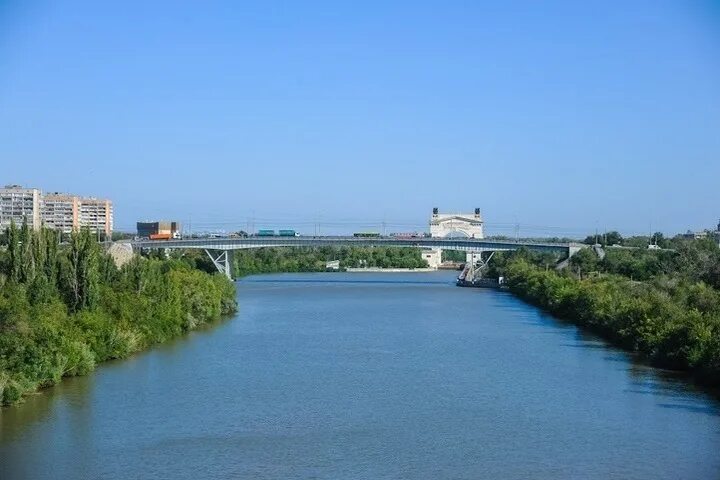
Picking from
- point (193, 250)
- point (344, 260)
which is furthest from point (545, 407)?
point (344, 260)

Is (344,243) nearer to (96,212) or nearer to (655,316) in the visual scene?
(655,316)

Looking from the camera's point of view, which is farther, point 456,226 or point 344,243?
point 456,226

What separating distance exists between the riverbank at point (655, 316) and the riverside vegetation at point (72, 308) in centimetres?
840

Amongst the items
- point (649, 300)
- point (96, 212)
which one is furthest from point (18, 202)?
point (649, 300)

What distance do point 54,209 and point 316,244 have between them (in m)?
24.6

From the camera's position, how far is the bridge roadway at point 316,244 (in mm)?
38562

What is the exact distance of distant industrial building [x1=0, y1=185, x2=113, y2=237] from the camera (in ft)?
177

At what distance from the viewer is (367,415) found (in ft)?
37.6

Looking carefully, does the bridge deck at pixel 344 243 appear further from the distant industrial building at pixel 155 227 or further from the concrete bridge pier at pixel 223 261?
the distant industrial building at pixel 155 227

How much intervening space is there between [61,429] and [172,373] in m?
3.93

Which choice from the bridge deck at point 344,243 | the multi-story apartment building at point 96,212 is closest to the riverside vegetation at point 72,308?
the bridge deck at point 344,243

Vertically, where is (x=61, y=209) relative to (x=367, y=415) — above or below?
above

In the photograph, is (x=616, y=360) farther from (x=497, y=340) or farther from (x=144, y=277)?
(x=144, y=277)

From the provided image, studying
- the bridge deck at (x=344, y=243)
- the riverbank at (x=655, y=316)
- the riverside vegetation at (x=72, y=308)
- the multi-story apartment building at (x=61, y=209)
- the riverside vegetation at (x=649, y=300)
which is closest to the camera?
the riverside vegetation at (x=72, y=308)
